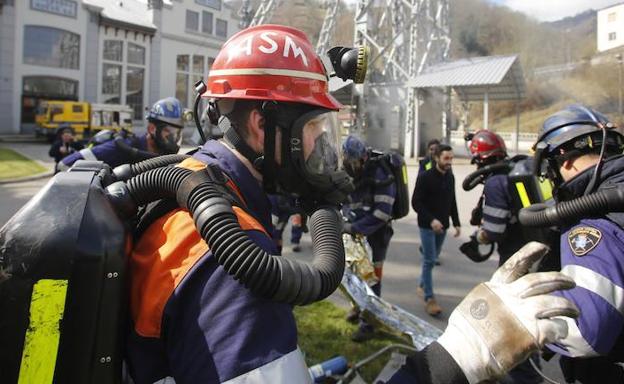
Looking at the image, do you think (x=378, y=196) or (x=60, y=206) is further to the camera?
(x=378, y=196)

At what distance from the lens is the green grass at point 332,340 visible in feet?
12.8

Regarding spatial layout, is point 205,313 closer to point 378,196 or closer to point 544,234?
point 544,234

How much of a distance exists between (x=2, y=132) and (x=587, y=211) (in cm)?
3197

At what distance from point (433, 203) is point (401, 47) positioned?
2371 centimetres

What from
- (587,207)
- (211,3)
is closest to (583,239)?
(587,207)

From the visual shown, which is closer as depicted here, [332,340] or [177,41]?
[332,340]

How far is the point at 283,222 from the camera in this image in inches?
261

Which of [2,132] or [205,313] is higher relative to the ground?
[2,132]

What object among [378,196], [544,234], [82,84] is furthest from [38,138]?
[544,234]

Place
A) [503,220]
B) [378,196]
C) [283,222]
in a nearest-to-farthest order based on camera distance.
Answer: [503,220]
[378,196]
[283,222]

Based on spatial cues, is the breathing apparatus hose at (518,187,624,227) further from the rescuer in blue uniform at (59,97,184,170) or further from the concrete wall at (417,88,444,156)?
the concrete wall at (417,88,444,156)

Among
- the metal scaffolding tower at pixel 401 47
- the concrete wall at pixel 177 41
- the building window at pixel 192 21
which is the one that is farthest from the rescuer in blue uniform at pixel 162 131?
the building window at pixel 192 21

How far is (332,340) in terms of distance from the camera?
4.31m

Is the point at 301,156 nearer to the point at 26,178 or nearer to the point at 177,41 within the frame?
the point at 26,178
